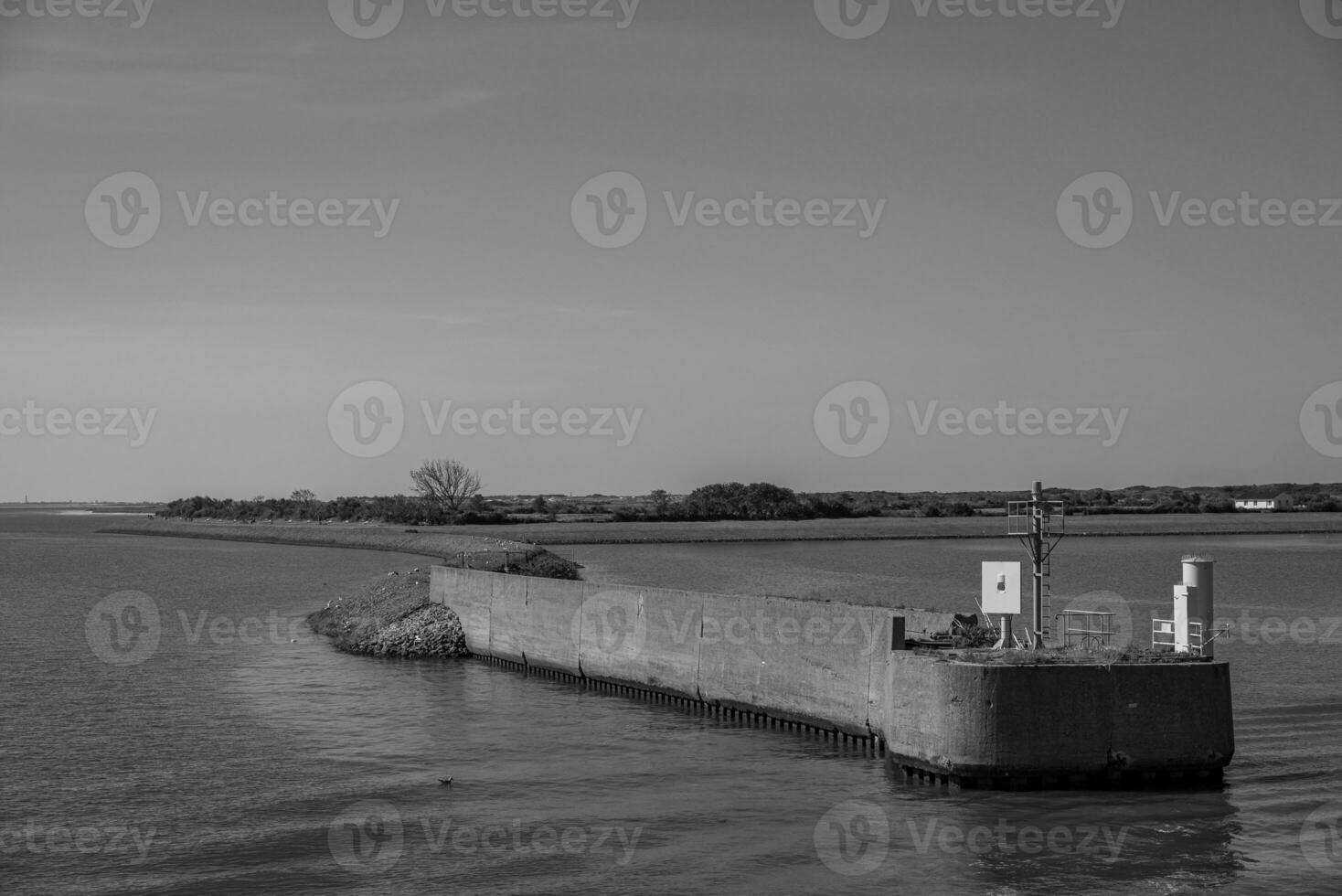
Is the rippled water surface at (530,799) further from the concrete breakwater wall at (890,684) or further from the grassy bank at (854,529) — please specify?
the grassy bank at (854,529)

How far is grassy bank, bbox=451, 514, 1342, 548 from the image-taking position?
4911 inches

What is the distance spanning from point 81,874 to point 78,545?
4815 inches

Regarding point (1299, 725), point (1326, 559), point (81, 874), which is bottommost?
point (81, 874)

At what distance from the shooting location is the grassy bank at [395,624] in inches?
1628

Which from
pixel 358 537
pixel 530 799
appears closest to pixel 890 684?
pixel 530 799

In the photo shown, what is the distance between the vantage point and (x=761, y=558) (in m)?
97.2

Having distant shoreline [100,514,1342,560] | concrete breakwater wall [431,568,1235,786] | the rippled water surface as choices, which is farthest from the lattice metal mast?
distant shoreline [100,514,1342,560]

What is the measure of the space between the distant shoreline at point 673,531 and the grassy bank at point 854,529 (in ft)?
0.36

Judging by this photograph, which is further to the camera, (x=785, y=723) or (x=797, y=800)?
(x=785, y=723)

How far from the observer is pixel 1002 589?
A: 23344 millimetres

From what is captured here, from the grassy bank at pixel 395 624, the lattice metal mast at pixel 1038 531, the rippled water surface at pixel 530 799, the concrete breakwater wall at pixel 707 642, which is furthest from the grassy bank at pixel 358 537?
the lattice metal mast at pixel 1038 531

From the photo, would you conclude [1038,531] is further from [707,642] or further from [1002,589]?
[707,642]

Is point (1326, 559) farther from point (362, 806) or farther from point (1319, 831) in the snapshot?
point (362, 806)

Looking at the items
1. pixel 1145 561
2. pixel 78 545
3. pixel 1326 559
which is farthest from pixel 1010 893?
pixel 78 545
